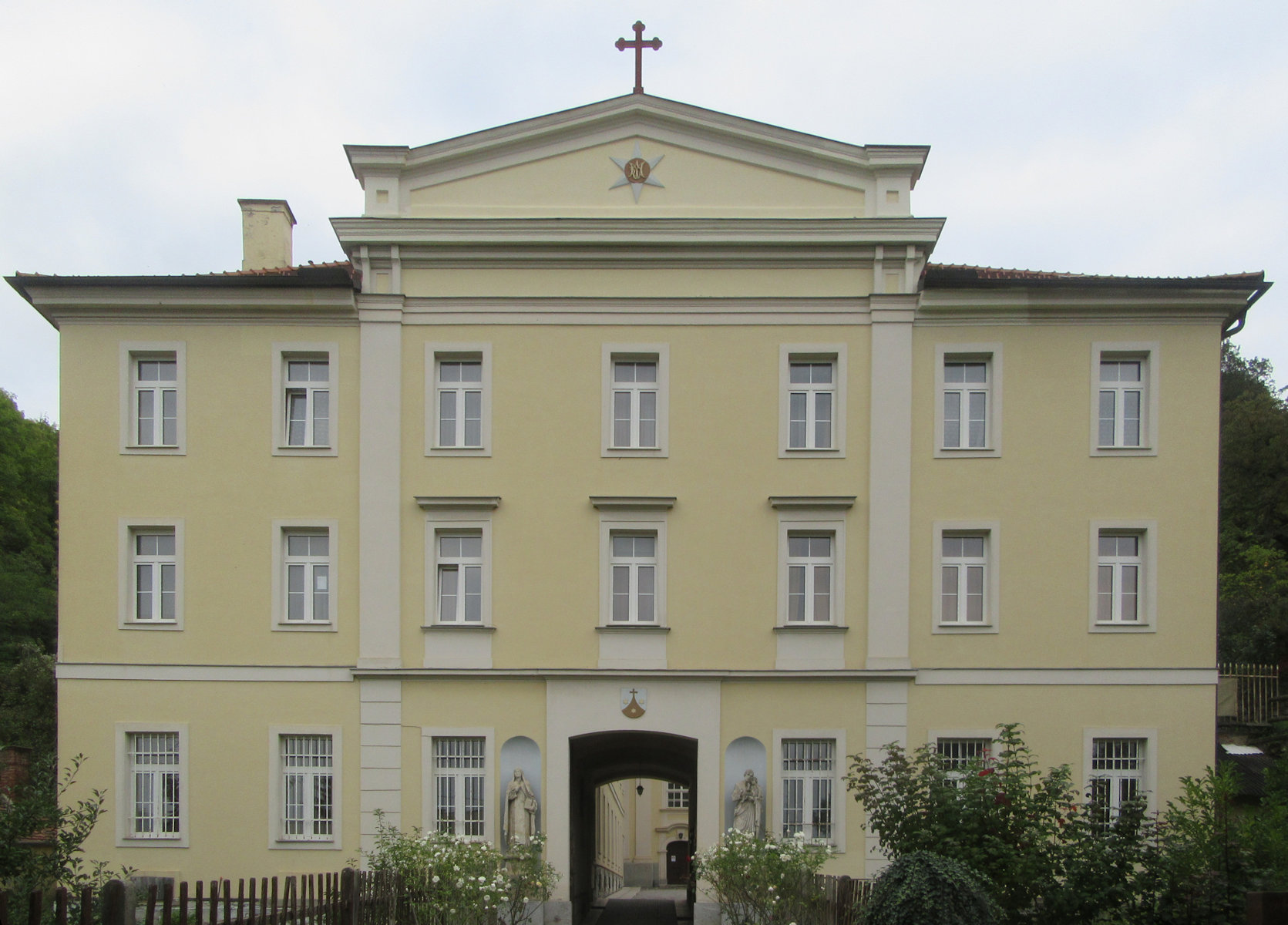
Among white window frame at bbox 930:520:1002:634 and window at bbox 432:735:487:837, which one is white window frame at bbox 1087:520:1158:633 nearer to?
white window frame at bbox 930:520:1002:634

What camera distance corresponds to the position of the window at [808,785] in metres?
19.3

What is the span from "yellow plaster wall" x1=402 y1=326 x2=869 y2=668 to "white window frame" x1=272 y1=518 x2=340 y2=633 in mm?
1156

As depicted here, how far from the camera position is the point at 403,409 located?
1984cm

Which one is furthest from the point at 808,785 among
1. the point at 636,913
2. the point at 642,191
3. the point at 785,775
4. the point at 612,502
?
the point at 642,191

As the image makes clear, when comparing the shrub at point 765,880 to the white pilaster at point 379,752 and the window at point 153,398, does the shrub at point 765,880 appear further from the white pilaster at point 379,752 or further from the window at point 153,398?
the window at point 153,398

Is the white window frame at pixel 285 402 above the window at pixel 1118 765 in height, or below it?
above

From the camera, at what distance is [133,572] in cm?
1980

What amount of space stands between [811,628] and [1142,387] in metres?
6.93

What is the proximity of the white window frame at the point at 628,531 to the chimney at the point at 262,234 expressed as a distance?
335 inches

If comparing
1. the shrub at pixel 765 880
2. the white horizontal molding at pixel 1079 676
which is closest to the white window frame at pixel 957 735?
the white horizontal molding at pixel 1079 676

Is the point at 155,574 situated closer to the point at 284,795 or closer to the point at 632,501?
the point at 284,795

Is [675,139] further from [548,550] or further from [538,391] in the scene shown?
[548,550]

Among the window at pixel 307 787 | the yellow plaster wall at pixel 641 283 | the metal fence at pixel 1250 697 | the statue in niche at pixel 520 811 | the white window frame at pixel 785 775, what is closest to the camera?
the statue in niche at pixel 520 811

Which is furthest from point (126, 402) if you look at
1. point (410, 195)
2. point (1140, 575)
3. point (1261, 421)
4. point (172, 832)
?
point (1261, 421)
